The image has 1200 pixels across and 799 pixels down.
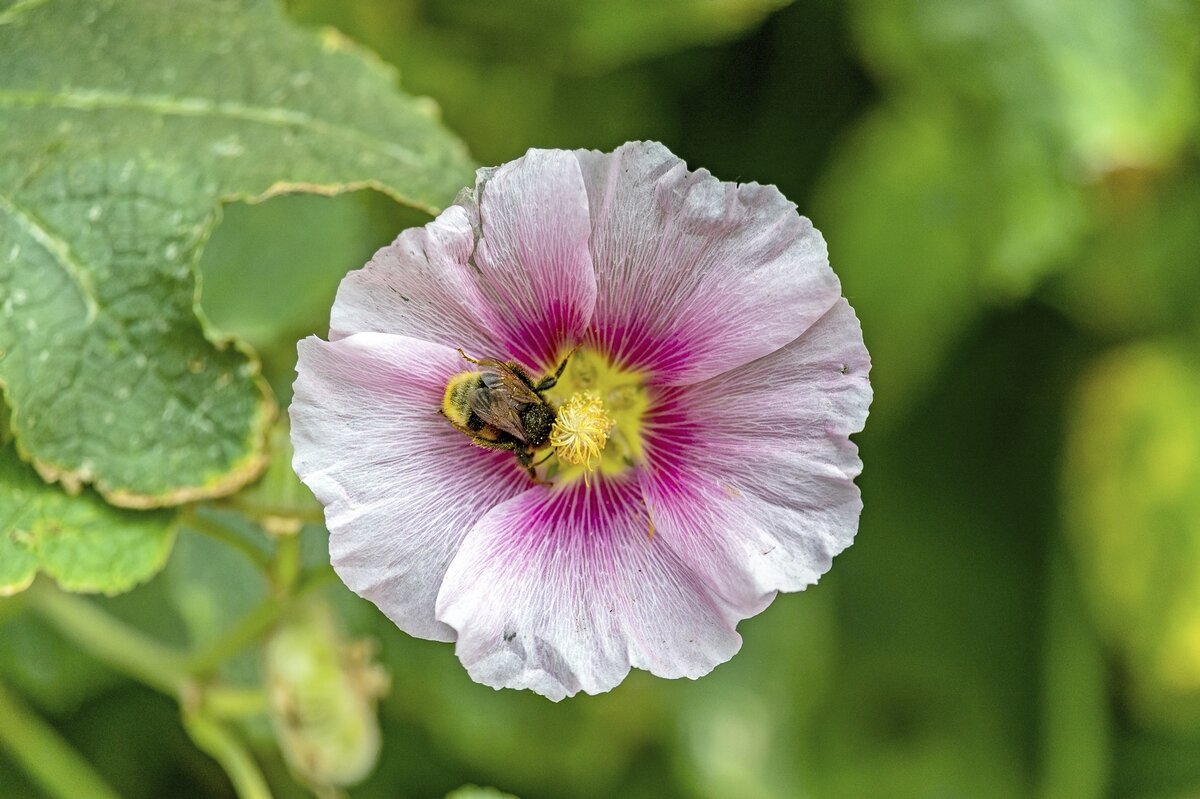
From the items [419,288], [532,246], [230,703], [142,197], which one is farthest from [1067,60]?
[230,703]

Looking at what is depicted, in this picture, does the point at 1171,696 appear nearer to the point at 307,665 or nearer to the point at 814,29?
the point at 814,29

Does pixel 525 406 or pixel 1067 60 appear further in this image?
pixel 1067 60

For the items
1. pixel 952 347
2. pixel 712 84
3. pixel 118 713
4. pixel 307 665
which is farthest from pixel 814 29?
pixel 118 713

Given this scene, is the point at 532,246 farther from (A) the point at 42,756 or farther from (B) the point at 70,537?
(A) the point at 42,756

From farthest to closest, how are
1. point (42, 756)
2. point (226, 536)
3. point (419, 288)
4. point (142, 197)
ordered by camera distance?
point (42, 756), point (226, 536), point (142, 197), point (419, 288)

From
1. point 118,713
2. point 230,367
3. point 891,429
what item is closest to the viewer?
point 230,367

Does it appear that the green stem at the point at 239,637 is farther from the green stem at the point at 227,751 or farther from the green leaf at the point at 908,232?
the green leaf at the point at 908,232

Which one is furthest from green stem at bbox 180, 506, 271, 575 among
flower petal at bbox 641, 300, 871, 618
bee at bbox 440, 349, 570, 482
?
flower petal at bbox 641, 300, 871, 618
